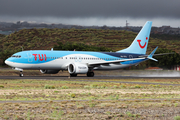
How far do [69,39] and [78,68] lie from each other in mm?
121739

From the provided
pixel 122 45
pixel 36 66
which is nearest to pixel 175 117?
pixel 36 66

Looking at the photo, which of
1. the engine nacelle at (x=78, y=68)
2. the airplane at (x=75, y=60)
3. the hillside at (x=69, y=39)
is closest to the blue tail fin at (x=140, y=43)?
the airplane at (x=75, y=60)

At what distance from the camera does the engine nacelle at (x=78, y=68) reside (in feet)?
152

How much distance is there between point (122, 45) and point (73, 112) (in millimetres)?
138886

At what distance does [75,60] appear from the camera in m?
48.5

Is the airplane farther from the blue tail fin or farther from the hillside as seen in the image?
the hillside

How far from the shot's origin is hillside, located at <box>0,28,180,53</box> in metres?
147

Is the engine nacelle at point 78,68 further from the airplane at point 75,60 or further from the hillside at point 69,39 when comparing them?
the hillside at point 69,39

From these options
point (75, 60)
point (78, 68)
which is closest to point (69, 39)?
point (75, 60)

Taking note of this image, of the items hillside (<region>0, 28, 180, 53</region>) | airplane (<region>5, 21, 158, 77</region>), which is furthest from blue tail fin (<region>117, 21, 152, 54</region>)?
hillside (<region>0, 28, 180, 53</region>)

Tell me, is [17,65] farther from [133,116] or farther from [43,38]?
[43,38]

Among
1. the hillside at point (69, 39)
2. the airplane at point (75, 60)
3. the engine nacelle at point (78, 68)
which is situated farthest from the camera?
the hillside at point (69, 39)

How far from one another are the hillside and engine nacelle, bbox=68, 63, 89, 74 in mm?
91058

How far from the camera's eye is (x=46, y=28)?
186 metres
